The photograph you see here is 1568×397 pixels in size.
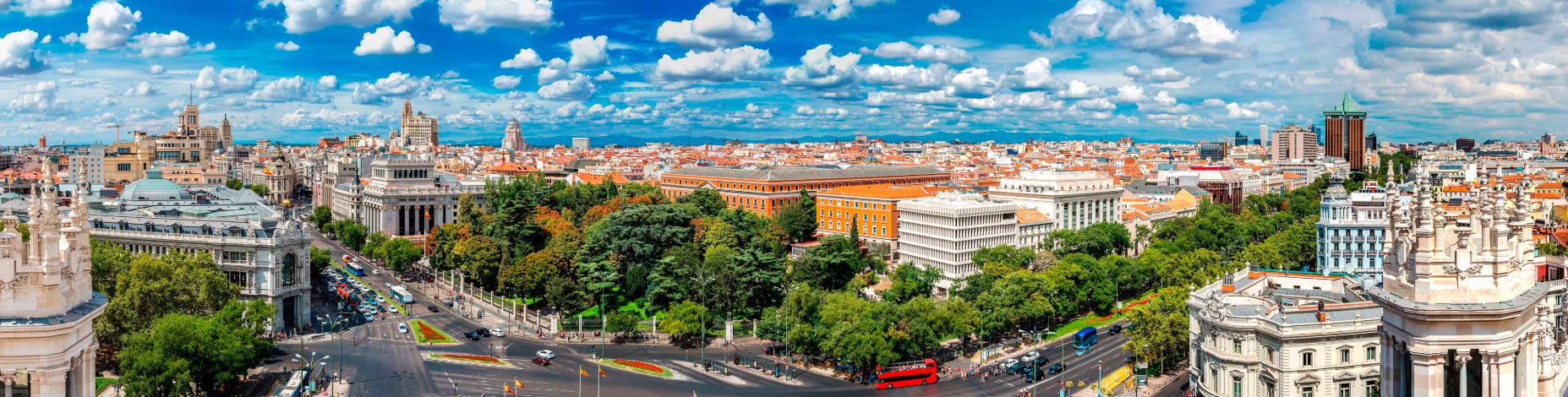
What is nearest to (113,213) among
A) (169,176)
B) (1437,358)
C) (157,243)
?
(157,243)

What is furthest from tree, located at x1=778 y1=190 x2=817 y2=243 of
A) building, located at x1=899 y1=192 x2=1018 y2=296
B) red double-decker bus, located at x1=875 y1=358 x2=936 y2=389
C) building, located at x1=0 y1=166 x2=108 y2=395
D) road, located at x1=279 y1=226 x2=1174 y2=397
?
building, located at x1=0 y1=166 x2=108 y2=395

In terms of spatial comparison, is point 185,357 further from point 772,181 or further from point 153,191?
point 772,181

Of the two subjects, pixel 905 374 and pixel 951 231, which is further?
pixel 951 231

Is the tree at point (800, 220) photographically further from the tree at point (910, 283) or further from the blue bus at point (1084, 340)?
the blue bus at point (1084, 340)

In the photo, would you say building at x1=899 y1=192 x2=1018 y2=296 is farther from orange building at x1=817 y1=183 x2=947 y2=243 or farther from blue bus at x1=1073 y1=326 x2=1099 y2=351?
blue bus at x1=1073 y1=326 x2=1099 y2=351

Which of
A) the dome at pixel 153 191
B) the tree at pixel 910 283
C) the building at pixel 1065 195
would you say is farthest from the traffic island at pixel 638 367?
the building at pixel 1065 195

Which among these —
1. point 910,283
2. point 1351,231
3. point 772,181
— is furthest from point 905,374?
point 772,181

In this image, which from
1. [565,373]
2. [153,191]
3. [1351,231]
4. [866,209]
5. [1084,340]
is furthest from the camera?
[866,209]
